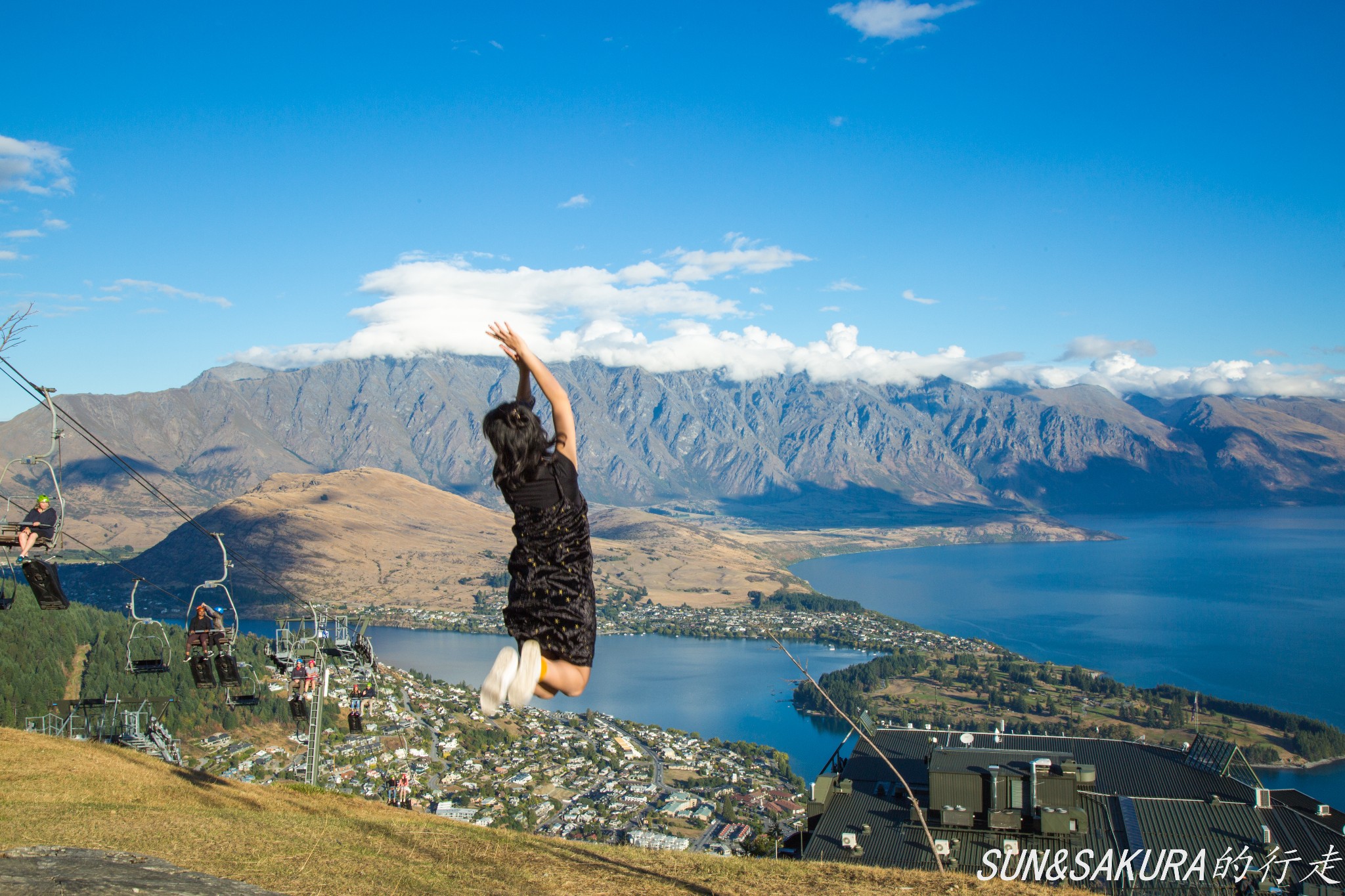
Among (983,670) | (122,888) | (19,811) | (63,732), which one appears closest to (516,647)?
(122,888)

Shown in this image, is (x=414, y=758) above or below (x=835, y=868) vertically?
below

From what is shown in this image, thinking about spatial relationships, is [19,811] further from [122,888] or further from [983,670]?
[983,670]

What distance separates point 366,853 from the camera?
28.7 ft

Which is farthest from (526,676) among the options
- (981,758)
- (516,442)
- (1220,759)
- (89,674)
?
(89,674)

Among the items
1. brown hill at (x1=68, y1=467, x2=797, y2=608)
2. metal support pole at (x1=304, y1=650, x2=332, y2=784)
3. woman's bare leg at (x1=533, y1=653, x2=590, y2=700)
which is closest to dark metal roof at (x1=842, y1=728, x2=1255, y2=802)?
metal support pole at (x1=304, y1=650, x2=332, y2=784)

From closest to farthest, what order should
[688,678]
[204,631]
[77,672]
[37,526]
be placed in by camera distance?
1. [37,526]
2. [204,631]
3. [77,672]
4. [688,678]

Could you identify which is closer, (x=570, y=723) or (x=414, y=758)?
(x=414, y=758)

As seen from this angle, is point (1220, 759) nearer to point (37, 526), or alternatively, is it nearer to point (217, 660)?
point (217, 660)

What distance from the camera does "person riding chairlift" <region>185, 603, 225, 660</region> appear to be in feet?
54.3

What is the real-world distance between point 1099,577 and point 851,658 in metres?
85.6

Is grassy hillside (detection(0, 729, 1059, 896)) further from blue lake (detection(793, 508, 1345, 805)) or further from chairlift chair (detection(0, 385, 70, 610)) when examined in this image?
blue lake (detection(793, 508, 1345, 805))

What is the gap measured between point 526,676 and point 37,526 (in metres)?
12.4

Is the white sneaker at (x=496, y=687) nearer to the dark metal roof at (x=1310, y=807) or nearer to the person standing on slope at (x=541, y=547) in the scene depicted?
the person standing on slope at (x=541, y=547)

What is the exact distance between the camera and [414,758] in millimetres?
47219
